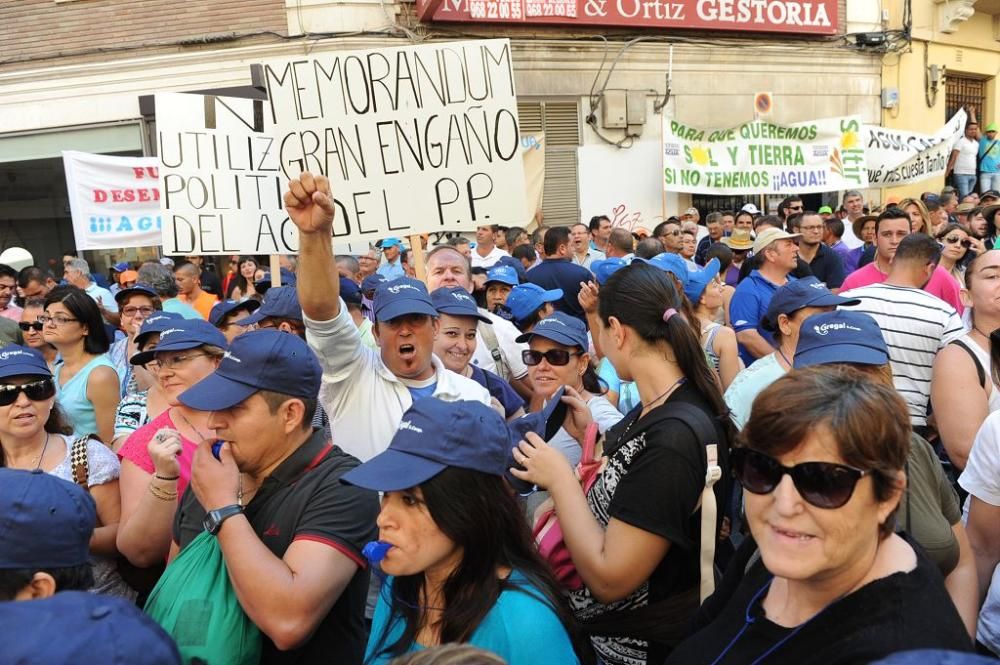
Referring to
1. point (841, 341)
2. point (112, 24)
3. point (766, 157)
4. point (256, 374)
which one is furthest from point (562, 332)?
point (766, 157)

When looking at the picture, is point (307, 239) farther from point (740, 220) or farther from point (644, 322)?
point (740, 220)

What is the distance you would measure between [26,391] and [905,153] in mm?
14481

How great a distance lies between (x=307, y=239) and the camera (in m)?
2.94

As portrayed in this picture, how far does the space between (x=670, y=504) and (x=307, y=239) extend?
1.48m

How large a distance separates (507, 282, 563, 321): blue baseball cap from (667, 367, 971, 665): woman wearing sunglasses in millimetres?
3609

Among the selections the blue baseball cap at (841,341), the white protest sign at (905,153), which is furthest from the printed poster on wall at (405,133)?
the white protest sign at (905,153)

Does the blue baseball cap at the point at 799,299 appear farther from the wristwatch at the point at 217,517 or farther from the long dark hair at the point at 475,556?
the wristwatch at the point at 217,517

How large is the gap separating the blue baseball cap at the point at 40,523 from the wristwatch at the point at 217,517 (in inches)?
10.5

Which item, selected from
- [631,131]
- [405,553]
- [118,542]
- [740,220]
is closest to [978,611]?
[405,553]

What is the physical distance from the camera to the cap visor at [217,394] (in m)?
2.42

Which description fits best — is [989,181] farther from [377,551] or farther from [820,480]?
[377,551]

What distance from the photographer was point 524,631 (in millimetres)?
1977

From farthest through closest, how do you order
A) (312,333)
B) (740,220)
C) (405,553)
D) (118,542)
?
(740,220) → (312,333) → (118,542) → (405,553)

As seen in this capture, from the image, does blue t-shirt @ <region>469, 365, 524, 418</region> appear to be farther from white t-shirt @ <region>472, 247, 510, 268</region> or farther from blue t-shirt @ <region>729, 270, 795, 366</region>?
white t-shirt @ <region>472, 247, 510, 268</region>
